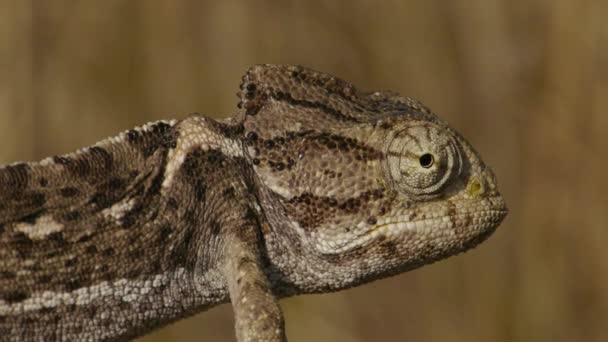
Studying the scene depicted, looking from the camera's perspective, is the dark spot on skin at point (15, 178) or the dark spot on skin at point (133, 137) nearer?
the dark spot on skin at point (15, 178)

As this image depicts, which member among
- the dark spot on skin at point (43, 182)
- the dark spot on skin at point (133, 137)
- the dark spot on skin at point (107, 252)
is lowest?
the dark spot on skin at point (107, 252)

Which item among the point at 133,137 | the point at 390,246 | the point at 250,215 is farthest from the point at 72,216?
the point at 390,246

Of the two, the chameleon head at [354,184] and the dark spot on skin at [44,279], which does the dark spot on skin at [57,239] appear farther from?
the chameleon head at [354,184]

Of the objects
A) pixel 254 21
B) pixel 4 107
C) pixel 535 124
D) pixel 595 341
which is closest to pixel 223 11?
pixel 254 21

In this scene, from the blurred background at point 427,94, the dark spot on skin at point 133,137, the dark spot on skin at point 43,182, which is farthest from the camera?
the blurred background at point 427,94

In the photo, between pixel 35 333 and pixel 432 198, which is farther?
pixel 432 198

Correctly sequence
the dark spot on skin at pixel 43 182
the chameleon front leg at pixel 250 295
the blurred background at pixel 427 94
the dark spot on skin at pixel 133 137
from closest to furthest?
1. the chameleon front leg at pixel 250 295
2. the dark spot on skin at pixel 43 182
3. the dark spot on skin at pixel 133 137
4. the blurred background at pixel 427 94

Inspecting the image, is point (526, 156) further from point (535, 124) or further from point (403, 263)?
point (403, 263)

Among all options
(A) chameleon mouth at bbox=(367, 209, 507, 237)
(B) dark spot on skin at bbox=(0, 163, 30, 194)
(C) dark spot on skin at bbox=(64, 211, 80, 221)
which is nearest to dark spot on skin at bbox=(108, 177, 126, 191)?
(C) dark spot on skin at bbox=(64, 211, 80, 221)

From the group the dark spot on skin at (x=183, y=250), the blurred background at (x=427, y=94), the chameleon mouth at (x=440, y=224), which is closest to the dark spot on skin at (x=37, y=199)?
the dark spot on skin at (x=183, y=250)

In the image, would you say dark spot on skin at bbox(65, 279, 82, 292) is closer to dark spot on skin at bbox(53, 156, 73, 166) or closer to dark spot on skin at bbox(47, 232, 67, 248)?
dark spot on skin at bbox(47, 232, 67, 248)
